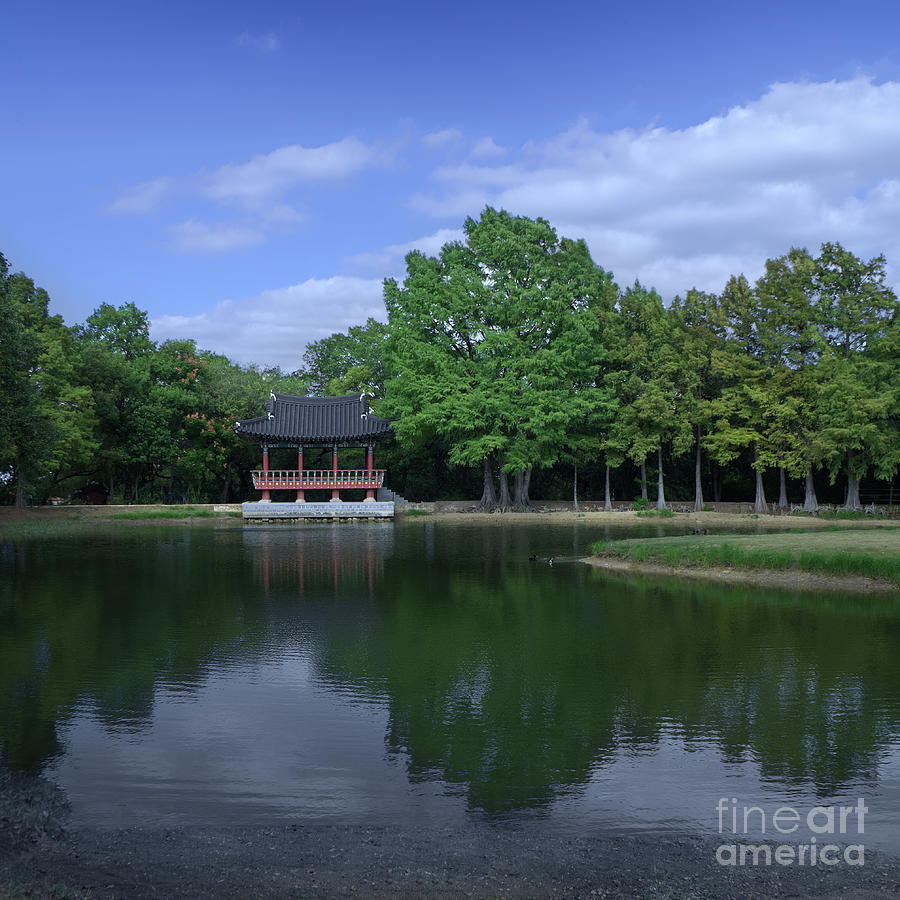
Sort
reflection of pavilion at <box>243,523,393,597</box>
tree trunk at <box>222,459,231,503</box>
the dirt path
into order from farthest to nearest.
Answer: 1. tree trunk at <box>222,459,231,503</box>
2. reflection of pavilion at <box>243,523,393,597</box>
3. the dirt path

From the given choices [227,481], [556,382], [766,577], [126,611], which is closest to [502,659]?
[126,611]

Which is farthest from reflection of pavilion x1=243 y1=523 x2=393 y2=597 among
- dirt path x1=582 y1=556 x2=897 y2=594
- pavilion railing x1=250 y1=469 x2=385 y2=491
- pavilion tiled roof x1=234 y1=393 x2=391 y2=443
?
pavilion tiled roof x1=234 y1=393 x2=391 y2=443

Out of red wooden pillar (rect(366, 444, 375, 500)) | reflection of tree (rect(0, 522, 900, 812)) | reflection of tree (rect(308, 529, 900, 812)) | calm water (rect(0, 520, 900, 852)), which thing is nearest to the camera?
calm water (rect(0, 520, 900, 852))

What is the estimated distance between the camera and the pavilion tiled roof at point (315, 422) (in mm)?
46000

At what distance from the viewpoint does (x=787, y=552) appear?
19328 mm

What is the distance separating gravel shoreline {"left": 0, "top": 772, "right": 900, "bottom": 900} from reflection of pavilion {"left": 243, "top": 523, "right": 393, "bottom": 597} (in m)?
11.7

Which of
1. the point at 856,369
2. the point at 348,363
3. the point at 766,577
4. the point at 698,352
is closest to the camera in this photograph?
the point at 766,577

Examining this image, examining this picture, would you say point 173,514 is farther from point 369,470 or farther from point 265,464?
point 369,470

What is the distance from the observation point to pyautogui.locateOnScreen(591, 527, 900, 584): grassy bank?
58.8 feet

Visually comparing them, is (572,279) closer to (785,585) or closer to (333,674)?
(785,585)

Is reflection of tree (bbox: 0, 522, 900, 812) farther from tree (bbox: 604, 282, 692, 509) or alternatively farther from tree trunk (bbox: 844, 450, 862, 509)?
tree trunk (bbox: 844, 450, 862, 509)

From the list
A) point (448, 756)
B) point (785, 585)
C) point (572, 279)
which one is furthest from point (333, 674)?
point (572, 279)

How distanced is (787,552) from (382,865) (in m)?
16.4

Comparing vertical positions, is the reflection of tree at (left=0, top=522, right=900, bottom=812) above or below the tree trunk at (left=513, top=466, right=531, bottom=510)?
below
